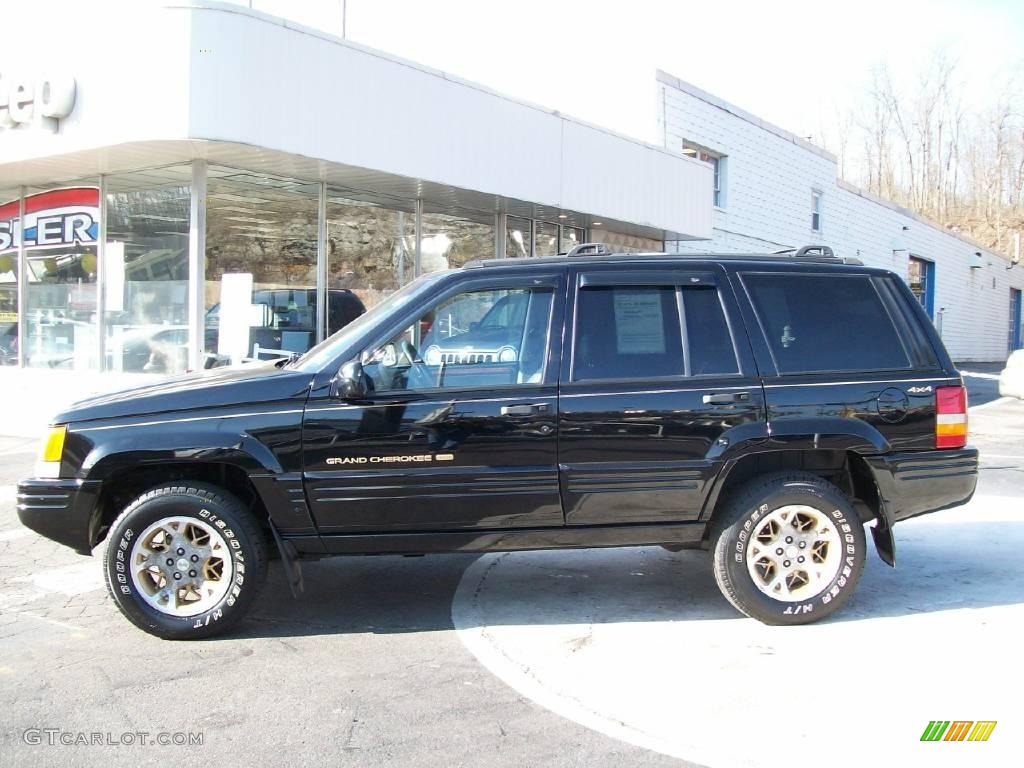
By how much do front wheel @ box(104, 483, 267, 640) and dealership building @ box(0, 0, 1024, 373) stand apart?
510 centimetres

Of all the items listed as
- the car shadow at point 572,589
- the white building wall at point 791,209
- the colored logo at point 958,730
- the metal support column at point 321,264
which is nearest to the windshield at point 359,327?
the car shadow at point 572,589

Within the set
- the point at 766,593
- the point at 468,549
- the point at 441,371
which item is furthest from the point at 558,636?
the point at 441,371

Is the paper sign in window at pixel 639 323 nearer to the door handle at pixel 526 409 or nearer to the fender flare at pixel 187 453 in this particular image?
the door handle at pixel 526 409

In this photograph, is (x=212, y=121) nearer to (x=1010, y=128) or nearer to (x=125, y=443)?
(x=125, y=443)

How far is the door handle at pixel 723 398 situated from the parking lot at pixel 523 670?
1193 millimetres

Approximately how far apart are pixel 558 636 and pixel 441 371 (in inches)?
58.4

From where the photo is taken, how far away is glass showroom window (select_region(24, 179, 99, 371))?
1318cm

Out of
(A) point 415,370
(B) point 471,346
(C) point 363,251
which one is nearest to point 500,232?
(C) point 363,251

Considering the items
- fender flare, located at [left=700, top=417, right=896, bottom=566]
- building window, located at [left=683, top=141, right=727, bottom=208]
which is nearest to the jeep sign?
fender flare, located at [left=700, top=417, right=896, bottom=566]

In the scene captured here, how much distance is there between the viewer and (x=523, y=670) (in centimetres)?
429

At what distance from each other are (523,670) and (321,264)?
10.1 metres

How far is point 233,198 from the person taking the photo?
12602 mm

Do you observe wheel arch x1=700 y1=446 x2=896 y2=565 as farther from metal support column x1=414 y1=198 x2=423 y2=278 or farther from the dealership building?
metal support column x1=414 y1=198 x2=423 y2=278

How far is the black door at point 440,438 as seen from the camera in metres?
4.59
